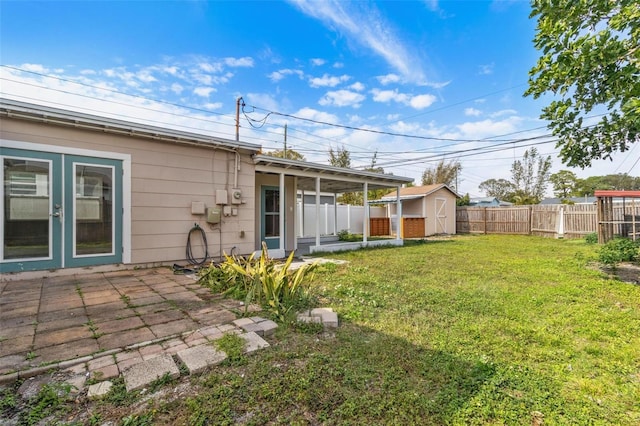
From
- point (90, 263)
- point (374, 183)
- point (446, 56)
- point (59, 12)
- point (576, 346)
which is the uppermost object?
point (446, 56)

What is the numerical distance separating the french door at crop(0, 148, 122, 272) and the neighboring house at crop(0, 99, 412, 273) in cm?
1

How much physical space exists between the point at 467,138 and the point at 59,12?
1652cm

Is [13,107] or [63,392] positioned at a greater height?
[13,107]

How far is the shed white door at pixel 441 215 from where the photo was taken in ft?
48.2

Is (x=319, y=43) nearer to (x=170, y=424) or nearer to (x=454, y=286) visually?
(x=454, y=286)

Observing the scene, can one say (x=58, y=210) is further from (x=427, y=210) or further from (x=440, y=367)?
(x=427, y=210)

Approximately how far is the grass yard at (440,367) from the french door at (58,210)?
3.88 meters

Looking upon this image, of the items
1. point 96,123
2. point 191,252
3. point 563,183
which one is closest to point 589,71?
point 191,252

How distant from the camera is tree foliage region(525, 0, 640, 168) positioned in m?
3.47

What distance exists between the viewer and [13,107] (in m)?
3.95

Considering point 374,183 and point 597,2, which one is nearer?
point 597,2

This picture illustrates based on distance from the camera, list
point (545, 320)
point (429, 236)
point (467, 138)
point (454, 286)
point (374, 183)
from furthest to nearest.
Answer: point (467, 138) < point (429, 236) < point (374, 183) < point (454, 286) < point (545, 320)

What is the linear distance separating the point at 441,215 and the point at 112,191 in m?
14.2

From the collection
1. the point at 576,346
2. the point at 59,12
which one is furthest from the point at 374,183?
the point at 59,12
